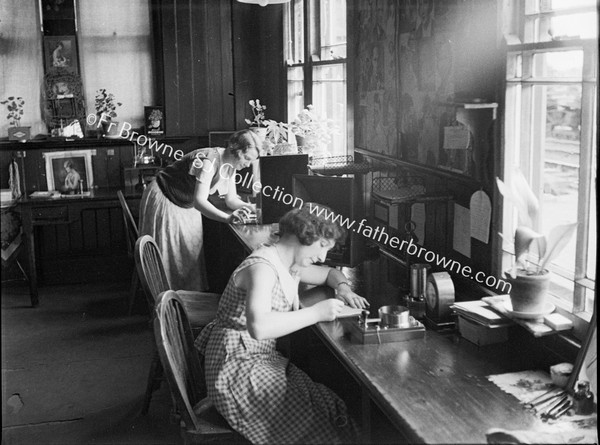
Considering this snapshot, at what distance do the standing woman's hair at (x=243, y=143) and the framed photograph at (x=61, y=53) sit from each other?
2855 millimetres

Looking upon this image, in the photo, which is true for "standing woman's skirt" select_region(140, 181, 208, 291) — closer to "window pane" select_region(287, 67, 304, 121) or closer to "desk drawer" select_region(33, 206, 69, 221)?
"desk drawer" select_region(33, 206, 69, 221)

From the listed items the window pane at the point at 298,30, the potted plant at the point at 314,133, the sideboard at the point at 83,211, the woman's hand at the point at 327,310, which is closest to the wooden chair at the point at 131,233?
the sideboard at the point at 83,211

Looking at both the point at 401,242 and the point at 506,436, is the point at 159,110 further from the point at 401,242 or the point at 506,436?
the point at 506,436

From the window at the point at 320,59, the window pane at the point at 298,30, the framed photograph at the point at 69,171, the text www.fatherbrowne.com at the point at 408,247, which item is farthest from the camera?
the framed photograph at the point at 69,171

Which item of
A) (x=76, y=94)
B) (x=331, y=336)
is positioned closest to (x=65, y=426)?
→ (x=331, y=336)

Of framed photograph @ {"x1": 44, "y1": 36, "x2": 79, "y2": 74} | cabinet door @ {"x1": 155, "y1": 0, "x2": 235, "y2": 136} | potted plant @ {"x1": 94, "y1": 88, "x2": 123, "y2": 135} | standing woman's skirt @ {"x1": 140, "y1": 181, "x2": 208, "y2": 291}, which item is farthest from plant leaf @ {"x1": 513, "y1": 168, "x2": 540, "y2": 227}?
framed photograph @ {"x1": 44, "y1": 36, "x2": 79, "y2": 74}

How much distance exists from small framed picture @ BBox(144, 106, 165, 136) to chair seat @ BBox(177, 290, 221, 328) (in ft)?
9.84

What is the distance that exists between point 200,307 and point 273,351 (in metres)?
1.16

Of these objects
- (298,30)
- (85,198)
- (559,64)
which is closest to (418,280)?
(559,64)

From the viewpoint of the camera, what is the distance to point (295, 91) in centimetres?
602

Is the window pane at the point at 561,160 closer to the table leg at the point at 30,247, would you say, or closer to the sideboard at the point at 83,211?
the table leg at the point at 30,247

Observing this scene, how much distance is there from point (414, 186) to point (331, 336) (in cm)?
112

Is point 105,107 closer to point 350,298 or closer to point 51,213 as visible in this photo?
point 51,213

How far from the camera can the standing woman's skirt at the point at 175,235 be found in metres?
4.78
